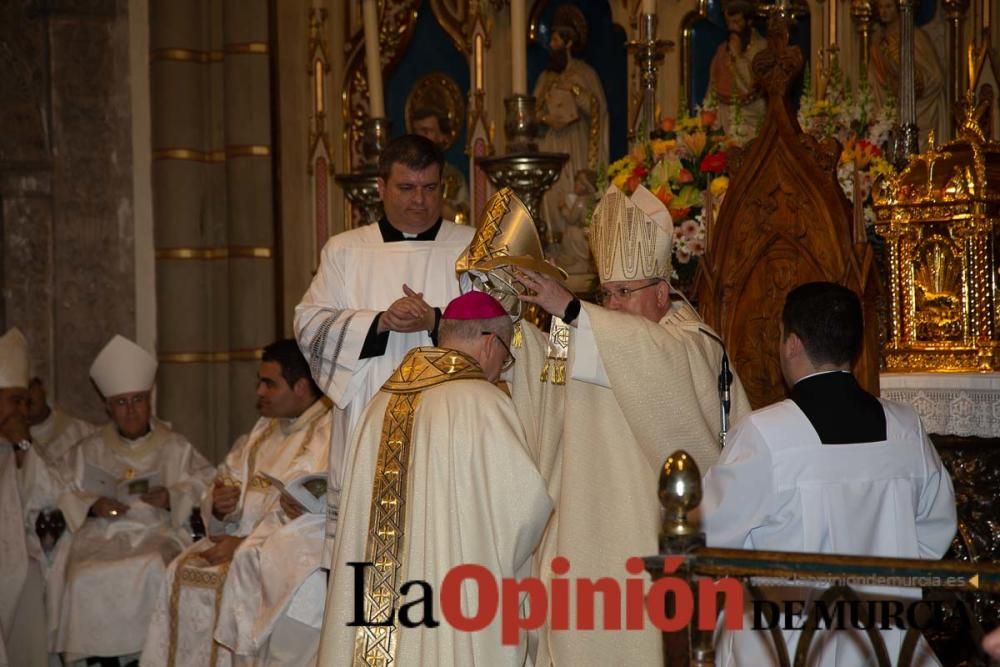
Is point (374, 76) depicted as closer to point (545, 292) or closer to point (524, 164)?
point (524, 164)

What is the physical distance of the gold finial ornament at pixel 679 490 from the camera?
9.07 feet

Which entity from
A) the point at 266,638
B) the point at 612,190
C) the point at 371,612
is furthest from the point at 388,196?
the point at 266,638

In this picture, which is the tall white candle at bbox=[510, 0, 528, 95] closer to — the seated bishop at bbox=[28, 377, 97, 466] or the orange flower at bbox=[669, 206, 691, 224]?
the orange flower at bbox=[669, 206, 691, 224]

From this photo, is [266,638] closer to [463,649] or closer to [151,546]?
[151,546]

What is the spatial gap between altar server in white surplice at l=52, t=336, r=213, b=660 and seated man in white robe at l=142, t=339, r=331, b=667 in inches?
14.0

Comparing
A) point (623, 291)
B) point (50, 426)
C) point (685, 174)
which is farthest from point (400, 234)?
point (50, 426)

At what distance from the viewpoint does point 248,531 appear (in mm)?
7016

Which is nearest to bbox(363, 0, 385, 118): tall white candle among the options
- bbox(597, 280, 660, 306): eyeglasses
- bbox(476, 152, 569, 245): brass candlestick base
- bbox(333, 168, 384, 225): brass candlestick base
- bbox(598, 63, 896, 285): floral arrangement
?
bbox(333, 168, 384, 225): brass candlestick base

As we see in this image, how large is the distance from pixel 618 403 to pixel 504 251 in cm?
63

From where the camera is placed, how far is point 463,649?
13.1 ft

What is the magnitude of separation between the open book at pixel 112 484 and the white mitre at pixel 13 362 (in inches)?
22.5

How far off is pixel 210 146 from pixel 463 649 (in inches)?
223

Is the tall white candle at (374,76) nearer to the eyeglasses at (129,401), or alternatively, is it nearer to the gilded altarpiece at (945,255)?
the gilded altarpiece at (945,255)

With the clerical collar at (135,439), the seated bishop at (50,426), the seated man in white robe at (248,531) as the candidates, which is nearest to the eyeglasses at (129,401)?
the clerical collar at (135,439)
